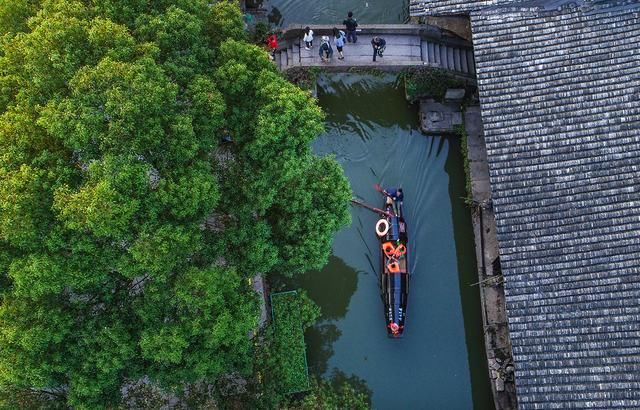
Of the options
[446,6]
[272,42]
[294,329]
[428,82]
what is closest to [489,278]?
[294,329]

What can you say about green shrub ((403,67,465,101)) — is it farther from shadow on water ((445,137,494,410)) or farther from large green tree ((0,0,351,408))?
large green tree ((0,0,351,408))

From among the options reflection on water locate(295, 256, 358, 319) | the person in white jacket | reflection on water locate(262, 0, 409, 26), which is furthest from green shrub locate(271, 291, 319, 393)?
reflection on water locate(262, 0, 409, 26)

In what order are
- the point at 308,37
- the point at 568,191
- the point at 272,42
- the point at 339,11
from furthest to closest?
the point at 339,11 → the point at 272,42 → the point at 308,37 → the point at 568,191

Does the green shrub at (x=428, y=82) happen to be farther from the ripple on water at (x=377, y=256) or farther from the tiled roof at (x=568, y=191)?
the tiled roof at (x=568, y=191)

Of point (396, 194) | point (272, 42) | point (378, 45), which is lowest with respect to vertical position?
point (396, 194)

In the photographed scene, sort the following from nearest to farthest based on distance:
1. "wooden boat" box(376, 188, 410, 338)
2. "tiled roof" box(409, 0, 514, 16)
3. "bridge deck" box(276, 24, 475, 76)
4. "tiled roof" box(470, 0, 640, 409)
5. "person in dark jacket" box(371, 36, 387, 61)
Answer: "tiled roof" box(470, 0, 640, 409), "tiled roof" box(409, 0, 514, 16), "wooden boat" box(376, 188, 410, 338), "person in dark jacket" box(371, 36, 387, 61), "bridge deck" box(276, 24, 475, 76)

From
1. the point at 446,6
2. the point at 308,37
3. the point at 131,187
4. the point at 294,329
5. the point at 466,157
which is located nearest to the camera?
the point at 131,187

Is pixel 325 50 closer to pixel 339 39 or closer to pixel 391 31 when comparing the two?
pixel 339 39
